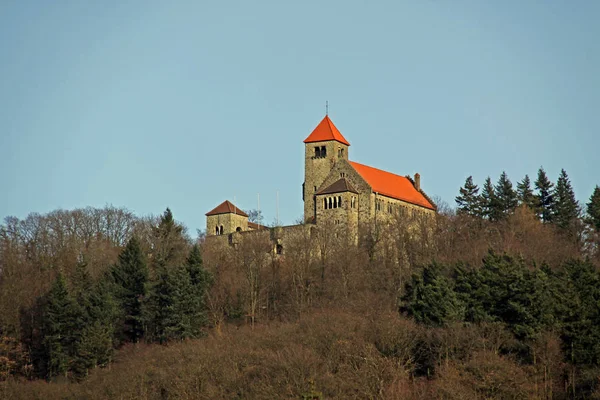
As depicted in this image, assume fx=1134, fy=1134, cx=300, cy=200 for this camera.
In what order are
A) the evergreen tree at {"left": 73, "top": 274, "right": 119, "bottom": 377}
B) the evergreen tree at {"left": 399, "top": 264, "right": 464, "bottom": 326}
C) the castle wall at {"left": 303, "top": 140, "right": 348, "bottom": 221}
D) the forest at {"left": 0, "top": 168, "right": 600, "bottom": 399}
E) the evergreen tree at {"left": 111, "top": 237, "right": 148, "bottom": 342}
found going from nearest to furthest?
the forest at {"left": 0, "top": 168, "right": 600, "bottom": 399} → the evergreen tree at {"left": 399, "top": 264, "right": 464, "bottom": 326} → the evergreen tree at {"left": 73, "top": 274, "right": 119, "bottom": 377} → the evergreen tree at {"left": 111, "top": 237, "right": 148, "bottom": 342} → the castle wall at {"left": 303, "top": 140, "right": 348, "bottom": 221}

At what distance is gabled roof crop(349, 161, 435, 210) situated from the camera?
292 ft

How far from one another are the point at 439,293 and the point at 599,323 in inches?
301

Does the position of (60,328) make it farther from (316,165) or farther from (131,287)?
(316,165)

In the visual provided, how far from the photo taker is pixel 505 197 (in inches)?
3593

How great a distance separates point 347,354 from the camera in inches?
1984

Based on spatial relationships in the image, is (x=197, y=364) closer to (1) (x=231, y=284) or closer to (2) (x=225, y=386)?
(2) (x=225, y=386)

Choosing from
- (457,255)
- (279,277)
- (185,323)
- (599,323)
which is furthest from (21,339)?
(599,323)

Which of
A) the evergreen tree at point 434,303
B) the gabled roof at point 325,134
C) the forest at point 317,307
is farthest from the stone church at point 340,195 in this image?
the evergreen tree at point 434,303

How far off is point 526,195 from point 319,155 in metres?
16.9

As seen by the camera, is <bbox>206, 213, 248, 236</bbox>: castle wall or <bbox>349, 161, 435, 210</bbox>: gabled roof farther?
<bbox>206, 213, 248, 236</bbox>: castle wall

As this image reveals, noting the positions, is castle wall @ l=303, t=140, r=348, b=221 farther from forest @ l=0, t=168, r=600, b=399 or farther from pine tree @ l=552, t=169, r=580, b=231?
pine tree @ l=552, t=169, r=580, b=231

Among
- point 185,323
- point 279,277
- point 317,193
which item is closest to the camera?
point 185,323

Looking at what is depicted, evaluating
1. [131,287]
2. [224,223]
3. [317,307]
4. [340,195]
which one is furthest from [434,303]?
[224,223]

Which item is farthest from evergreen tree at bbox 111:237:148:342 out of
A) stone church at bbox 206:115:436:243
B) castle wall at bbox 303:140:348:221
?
castle wall at bbox 303:140:348:221
